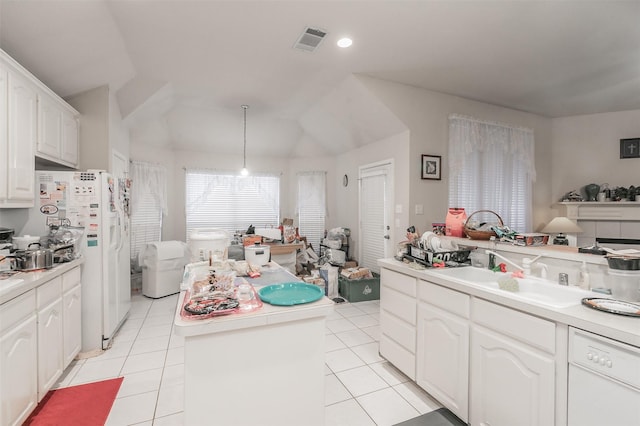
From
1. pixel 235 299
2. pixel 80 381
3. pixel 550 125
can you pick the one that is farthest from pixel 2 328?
pixel 550 125

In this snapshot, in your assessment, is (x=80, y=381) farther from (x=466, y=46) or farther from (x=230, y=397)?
(x=466, y=46)

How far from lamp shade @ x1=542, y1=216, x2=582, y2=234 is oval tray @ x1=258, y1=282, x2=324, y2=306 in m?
4.53

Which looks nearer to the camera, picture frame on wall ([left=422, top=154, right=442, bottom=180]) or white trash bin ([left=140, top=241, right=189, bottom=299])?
picture frame on wall ([left=422, top=154, right=442, bottom=180])

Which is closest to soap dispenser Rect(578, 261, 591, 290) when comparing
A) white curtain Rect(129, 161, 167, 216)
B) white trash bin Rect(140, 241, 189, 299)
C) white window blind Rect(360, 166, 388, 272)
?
white window blind Rect(360, 166, 388, 272)

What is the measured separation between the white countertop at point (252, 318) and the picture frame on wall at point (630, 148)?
541 cm

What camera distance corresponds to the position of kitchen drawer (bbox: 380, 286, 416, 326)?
7.17ft

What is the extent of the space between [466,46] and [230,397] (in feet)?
11.0

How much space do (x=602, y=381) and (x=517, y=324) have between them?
353 millimetres

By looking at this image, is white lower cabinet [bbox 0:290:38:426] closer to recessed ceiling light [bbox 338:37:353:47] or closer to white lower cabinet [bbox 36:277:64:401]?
white lower cabinet [bbox 36:277:64:401]

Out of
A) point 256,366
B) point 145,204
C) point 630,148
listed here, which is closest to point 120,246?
point 145,204

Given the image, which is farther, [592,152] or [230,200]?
[230,200]

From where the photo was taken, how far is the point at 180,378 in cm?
232

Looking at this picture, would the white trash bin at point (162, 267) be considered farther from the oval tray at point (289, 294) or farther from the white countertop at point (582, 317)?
the white countertop at point (582, 317)

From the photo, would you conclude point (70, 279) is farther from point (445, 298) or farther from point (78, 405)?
point (445, 298)
